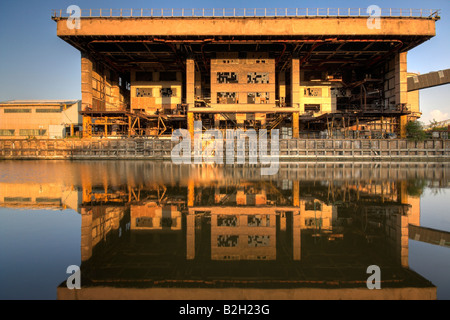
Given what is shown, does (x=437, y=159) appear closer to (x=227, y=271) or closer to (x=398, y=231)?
(x=398, y=231)

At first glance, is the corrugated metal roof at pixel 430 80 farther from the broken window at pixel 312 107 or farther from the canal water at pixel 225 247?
the canal water at pixel 225 247

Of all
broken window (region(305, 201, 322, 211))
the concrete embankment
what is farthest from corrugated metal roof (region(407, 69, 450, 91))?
broken window (region(305, 201, 322, 211))

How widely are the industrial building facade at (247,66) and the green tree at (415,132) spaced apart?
2.22m

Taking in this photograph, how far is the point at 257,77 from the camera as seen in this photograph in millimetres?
40031

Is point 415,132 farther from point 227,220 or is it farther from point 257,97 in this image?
point 227,220

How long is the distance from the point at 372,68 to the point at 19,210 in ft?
182

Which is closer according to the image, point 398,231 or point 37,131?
point 398,231

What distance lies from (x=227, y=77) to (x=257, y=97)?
211 inches

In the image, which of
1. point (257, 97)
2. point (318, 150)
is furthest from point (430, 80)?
point (257, 97)

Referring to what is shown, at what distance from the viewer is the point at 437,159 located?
3428 cm

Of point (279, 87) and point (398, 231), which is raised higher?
point (279, 87)

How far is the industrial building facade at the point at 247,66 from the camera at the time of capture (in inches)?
1427
